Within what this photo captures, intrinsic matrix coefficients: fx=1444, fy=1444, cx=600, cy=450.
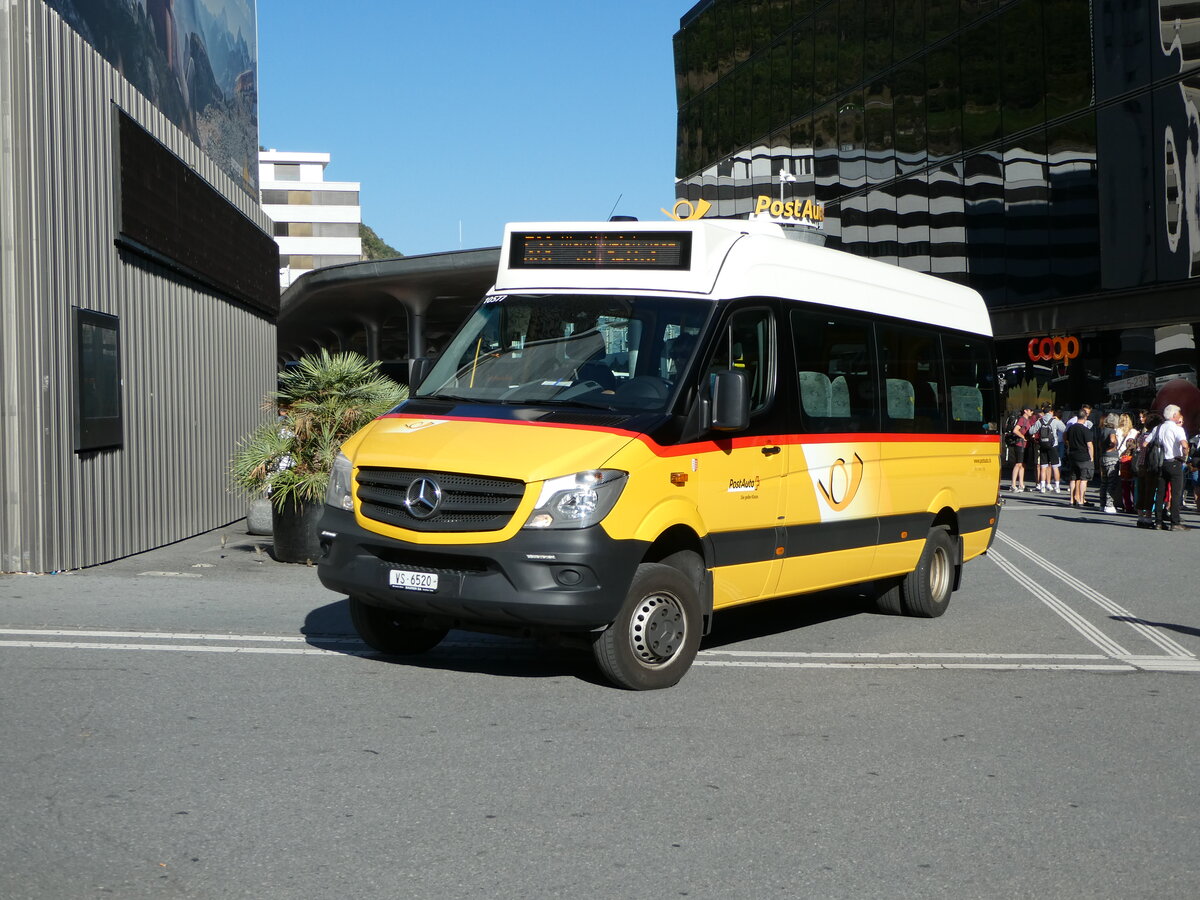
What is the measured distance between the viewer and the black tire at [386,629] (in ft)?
27.2

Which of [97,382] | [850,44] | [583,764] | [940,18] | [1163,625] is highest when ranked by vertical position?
[850,44]

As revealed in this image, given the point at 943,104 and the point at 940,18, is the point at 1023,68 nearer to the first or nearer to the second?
the point at 943,104

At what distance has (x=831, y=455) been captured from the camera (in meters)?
9.35

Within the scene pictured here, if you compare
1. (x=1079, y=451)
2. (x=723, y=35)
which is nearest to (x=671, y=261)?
(x=1079, y=451)

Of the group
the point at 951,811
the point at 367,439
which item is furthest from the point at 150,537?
the point at 951,811

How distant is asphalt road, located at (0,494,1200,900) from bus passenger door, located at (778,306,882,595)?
0.58 metres

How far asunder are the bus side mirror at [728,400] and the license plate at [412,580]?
1.76 meters

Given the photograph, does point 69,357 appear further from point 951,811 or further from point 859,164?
point 859,164

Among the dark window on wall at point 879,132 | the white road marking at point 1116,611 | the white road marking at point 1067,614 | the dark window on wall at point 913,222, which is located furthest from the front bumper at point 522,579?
the dark window on wall at point 879,132

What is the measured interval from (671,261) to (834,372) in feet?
5.35

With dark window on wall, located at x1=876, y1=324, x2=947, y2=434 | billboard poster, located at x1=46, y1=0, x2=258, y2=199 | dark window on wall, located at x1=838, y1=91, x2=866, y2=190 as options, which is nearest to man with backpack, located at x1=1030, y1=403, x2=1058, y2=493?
dark window on wall, located at x1=838, y1=91, x2=866, y2=190

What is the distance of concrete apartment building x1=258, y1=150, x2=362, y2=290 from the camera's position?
131375 mm

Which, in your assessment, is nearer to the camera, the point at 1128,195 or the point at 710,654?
the point at 710,654

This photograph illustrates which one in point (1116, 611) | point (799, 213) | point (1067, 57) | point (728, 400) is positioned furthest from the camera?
point (799, 213)
